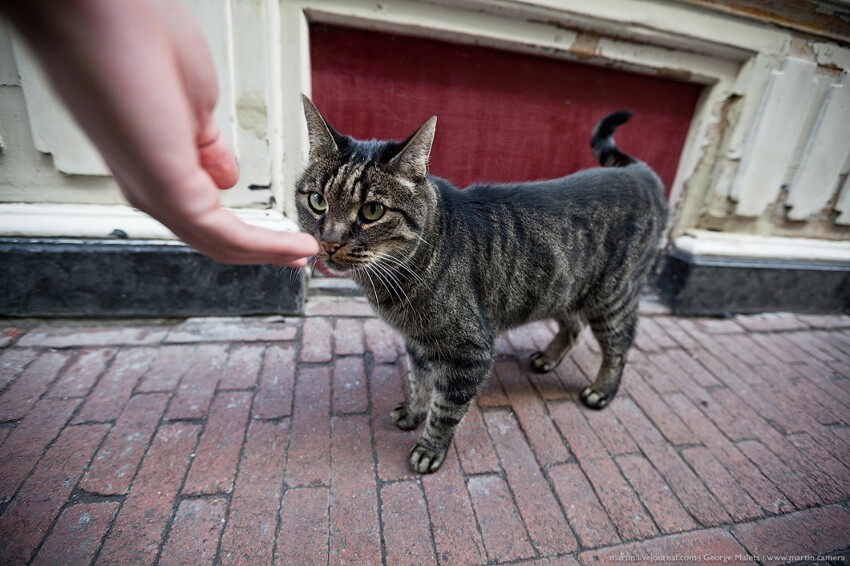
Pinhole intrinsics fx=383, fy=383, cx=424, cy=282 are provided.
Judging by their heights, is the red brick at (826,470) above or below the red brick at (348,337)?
below

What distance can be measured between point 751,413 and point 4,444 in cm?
388

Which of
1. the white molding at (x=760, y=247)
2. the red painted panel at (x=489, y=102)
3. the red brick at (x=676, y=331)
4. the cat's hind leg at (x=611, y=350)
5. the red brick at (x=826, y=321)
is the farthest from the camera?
the red brick at (x=826, y=321)

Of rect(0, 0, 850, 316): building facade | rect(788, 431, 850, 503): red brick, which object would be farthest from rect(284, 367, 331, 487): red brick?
rect(788, 431, 850, 503): red brick

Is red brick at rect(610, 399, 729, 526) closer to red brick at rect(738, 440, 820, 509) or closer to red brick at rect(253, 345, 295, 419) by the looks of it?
red brick at rect(738, 440, 820, 509)

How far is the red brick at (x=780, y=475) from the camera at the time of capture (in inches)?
71.6

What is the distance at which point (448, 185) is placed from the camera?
6.25 feet

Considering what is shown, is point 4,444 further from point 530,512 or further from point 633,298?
point 633,298

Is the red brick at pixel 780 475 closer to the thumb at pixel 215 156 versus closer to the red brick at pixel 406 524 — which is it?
the red brick at pixel 406 524

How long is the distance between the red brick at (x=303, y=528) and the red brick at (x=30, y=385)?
56.1 inches

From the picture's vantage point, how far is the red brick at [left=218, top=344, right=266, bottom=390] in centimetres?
214

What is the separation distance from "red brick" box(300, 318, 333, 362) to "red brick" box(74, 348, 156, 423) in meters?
0.87

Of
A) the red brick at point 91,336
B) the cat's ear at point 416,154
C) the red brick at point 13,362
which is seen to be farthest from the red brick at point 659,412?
the red brick at point 13,362

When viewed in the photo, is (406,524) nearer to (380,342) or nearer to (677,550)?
(677,550)

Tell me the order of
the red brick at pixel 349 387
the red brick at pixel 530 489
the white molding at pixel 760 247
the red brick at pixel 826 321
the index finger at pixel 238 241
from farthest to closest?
the red brick at pixel 826 321 → the white molding at pixel 760 247 → the red brick at pixel 349 387 → the red brick at pixel 530 489 → the index finger at pixel 238 241
